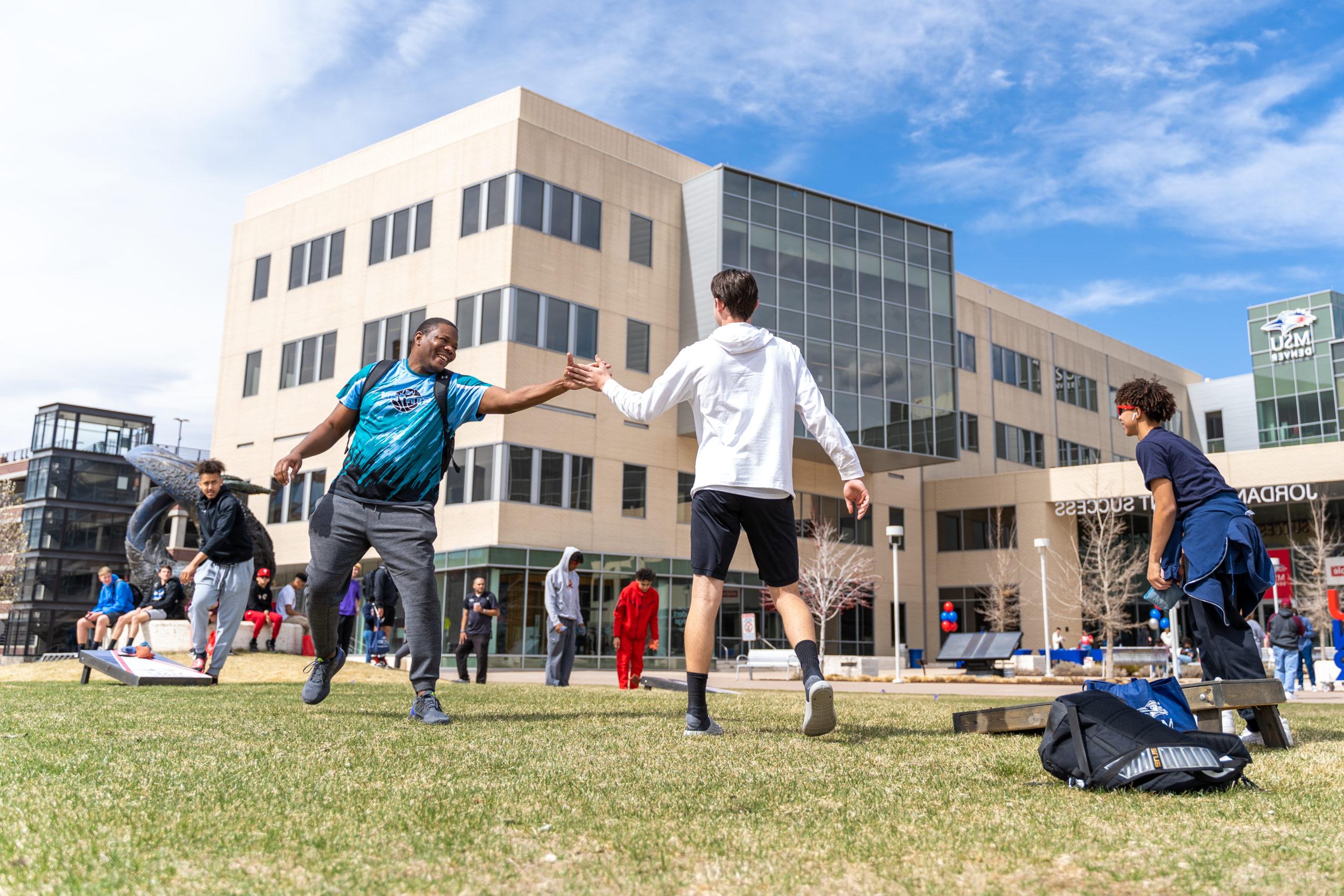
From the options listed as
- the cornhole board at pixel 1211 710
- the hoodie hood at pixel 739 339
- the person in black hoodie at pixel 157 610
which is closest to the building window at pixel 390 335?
the person in black hoodie at pixel 157 610

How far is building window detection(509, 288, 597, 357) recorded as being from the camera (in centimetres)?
3462

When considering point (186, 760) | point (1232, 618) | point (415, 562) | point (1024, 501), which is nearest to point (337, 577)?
point (415, 562)

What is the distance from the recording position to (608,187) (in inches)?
1484

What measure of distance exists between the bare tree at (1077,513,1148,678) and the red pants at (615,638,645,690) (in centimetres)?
2727

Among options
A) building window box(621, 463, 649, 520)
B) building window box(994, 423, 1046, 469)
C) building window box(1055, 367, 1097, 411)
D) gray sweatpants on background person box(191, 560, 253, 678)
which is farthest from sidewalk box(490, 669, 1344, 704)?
building window box(1055, 367, 1097, 411)

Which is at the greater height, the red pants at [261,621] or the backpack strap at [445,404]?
the backpack strap at [445,404]

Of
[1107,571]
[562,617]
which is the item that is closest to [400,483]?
[562,617]

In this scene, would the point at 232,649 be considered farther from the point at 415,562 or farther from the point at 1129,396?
the point at 1129,396

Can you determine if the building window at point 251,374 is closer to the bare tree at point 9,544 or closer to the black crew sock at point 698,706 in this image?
the bare tree at point 9,544

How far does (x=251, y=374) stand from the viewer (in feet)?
139

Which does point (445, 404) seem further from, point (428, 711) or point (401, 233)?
point (401, 233)

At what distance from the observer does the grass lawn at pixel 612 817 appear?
7.20ft

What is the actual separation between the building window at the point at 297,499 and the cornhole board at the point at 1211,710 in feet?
117

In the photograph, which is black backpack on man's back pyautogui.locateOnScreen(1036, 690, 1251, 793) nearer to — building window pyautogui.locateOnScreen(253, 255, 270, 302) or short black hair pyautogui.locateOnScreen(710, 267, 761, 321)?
short black hair pyautogui.locateOnScreen(710, 267, 761, 321)
